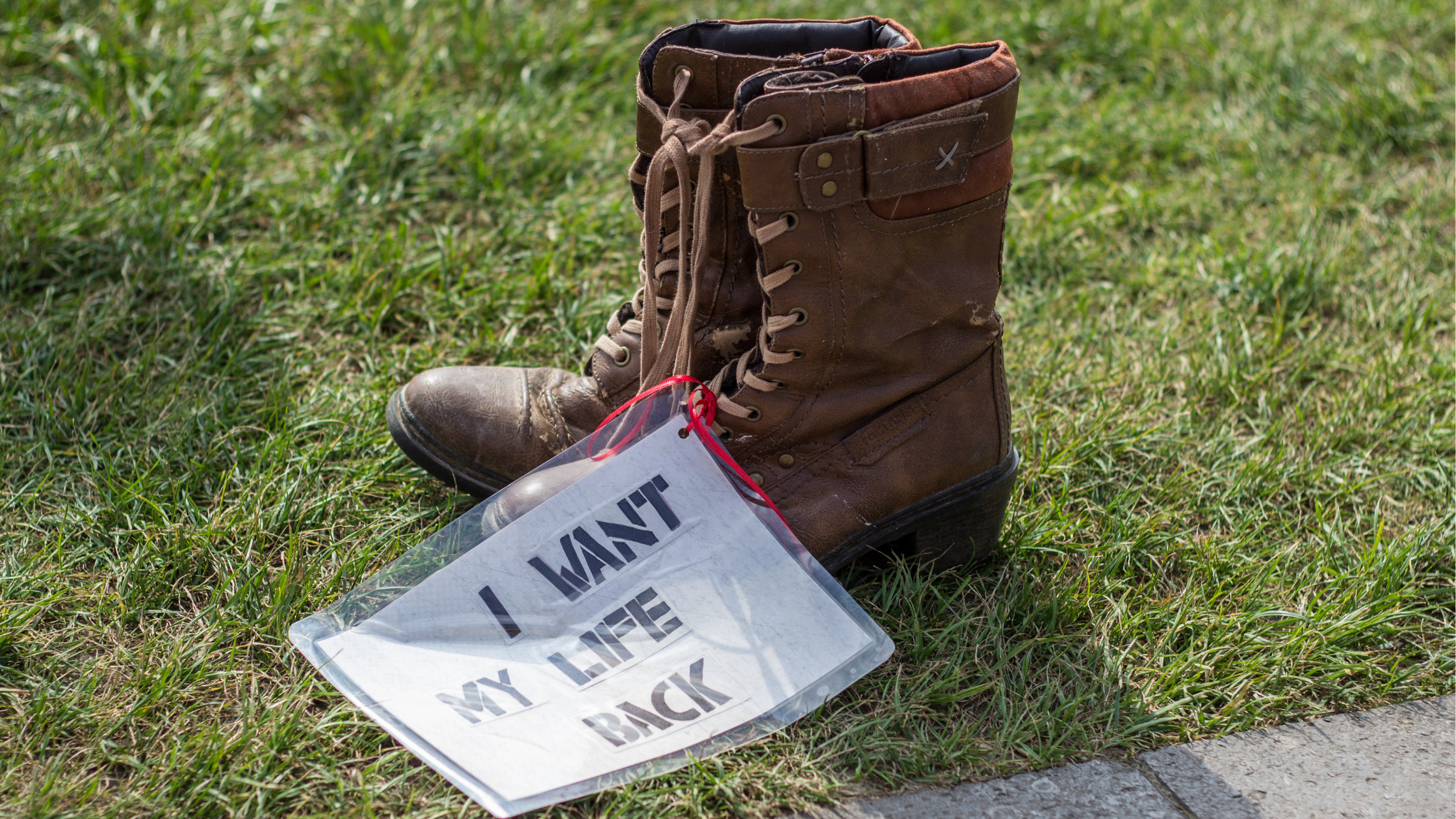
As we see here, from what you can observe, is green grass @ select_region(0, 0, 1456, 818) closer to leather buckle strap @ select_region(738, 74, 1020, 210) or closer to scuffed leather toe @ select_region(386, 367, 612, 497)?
scuffed leather toe @ select_region(386, 367, 612, 497)

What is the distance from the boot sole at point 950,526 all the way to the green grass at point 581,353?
2.5 inches

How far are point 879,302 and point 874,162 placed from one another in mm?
238

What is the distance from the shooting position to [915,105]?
5.21ft

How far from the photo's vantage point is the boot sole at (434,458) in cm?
201

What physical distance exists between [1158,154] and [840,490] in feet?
7.55

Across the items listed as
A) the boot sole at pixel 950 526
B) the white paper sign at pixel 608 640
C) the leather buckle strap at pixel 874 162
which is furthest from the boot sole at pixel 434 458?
the leather buckle strap at pixel 874 162

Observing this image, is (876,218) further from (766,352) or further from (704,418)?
(704,418)

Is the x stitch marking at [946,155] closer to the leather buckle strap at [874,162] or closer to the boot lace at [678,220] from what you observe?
the leather buckle strap at [874,162]

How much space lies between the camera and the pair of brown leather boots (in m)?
1.60

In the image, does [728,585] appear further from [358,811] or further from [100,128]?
[100,128]

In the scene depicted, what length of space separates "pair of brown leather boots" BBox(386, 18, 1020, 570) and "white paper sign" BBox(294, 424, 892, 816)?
14 centimetres

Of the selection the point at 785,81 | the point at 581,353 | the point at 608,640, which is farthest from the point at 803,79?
the point at 581,353

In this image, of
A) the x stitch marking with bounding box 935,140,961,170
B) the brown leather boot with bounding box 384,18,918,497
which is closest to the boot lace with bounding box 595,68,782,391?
the brown leather boot with bounding box 384,18,918,497

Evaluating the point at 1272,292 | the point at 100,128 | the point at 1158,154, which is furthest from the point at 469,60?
the point at 1272,292
